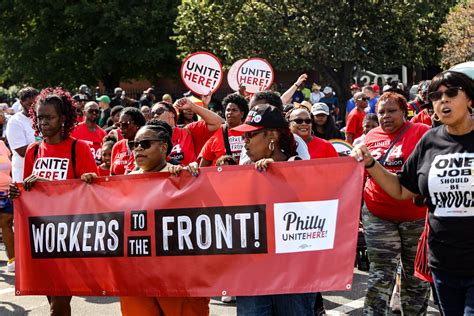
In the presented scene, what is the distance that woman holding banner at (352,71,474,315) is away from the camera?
159 inches

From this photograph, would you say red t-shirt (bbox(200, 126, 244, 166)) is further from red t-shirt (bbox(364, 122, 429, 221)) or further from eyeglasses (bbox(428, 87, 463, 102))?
eyeglasses (bbox(428, 87, 463, 102))

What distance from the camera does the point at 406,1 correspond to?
77.0 feet

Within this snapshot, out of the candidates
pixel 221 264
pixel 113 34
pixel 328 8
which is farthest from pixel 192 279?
pixel 113 34

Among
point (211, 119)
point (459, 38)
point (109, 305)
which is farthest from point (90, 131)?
point (459, 38)

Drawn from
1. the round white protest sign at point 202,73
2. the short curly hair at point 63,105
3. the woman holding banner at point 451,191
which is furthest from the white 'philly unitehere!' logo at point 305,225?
the round white protest sign at point 202,73

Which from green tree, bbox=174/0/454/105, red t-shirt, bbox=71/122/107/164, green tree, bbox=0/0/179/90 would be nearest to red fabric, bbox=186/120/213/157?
red t-shirt, bbox=71/122/107/164

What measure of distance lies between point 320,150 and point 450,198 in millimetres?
2249

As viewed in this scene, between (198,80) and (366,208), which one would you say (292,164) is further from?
(198,80)

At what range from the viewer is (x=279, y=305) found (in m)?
4.52

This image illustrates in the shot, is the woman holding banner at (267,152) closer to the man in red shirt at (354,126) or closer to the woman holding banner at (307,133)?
the woman holding banner at (307,133)

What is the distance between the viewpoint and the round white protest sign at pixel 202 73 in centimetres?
1094

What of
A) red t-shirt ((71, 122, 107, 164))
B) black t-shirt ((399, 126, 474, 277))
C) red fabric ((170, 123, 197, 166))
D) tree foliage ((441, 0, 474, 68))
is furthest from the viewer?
tree foliage ((441, 0, 474, 68))

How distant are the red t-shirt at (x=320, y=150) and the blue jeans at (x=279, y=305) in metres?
1.84

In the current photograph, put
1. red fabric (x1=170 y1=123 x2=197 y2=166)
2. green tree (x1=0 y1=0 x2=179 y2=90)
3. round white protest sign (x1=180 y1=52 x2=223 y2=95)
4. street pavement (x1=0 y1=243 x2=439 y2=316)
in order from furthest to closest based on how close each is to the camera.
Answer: green tree (x1=0 y1=0 x2=179 y2=90) < round white protest sign (x1=180 y1=52 x2=223 y2=95) < red fabric (x1=170 y1=123 x2=197 y2=166) < street pavement (x1=0 y1=243 x2=439 y2=316)
